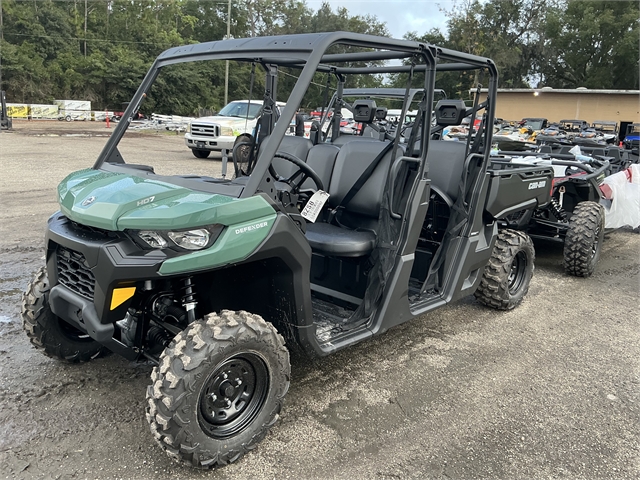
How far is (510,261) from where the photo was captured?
456cm

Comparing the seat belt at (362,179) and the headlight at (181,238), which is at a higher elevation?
the seat belt at (362,179)

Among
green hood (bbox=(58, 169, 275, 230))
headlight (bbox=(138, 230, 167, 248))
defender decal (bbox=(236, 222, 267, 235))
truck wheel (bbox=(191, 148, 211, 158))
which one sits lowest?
truck wheel (bbox=(191, 148, 211, 158))

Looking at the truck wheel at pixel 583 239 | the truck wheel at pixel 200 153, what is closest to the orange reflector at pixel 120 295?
the truck wheel at pixel 583 239

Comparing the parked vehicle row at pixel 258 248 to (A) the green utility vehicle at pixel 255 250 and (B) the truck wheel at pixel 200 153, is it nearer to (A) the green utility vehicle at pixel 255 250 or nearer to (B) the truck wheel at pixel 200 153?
(A) the green utility vehicle at pixel 255 250

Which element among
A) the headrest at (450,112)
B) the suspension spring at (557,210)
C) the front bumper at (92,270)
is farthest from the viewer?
the suspension spring at (557,210)

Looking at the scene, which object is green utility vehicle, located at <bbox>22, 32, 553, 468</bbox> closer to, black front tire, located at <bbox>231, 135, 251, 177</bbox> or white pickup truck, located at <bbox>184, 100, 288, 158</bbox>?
black front tire, located at <bbox>231, 135, 251, 177</bbox>

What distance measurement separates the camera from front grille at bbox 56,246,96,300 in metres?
2.60

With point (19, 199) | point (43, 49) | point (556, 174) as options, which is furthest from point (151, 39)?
point (556, 174)

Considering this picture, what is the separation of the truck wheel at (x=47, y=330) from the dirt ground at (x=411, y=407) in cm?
13

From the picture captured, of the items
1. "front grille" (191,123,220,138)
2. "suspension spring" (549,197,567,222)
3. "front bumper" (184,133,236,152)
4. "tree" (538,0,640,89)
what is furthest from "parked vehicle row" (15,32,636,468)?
"tree" (538,0,640,89)

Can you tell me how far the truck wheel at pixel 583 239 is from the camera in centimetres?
559

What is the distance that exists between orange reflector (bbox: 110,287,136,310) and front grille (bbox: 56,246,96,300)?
0.68 feet

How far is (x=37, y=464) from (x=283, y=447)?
1.13 metres

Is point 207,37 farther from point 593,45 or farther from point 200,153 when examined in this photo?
point 200,153
